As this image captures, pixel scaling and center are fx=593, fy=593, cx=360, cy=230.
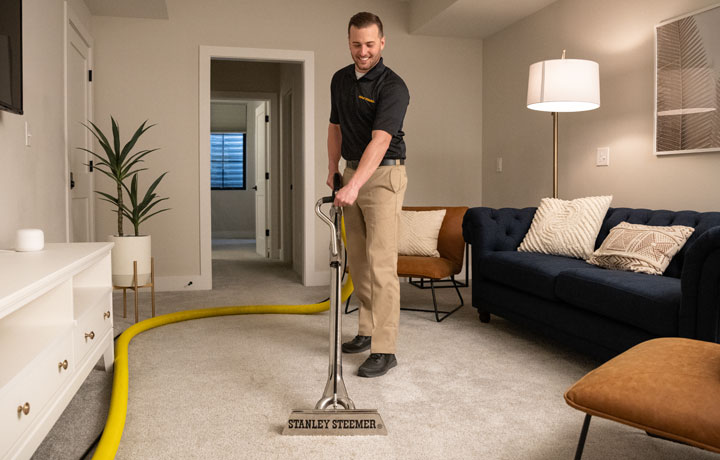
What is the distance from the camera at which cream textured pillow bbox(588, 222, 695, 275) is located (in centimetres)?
260

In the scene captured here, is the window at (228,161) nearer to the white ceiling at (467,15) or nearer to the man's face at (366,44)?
the white ceiling at (467,15)

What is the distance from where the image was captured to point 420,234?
3.83 m

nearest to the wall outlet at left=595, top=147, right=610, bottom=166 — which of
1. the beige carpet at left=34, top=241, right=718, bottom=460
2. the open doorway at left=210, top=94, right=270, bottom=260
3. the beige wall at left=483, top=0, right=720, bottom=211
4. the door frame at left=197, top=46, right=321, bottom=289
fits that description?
the beige wall at left=483, top=0, right=720, bottom=211

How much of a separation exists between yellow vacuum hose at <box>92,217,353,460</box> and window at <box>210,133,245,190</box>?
272 inches

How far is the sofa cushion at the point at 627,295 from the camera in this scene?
2107mm

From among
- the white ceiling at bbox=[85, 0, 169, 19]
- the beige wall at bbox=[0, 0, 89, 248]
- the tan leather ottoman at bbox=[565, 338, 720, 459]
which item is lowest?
the tan leather ottoman at bbox=[565, 338, 720, 459]

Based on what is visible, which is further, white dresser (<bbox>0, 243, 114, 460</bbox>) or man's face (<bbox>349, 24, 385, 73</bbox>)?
man's face (<bbox>349, 24, 385, 73</bbox>)

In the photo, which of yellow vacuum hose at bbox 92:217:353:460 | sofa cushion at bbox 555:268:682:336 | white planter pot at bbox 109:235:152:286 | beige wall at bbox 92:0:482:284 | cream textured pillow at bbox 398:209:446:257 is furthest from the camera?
beige wall at bbox 92:0:482:284

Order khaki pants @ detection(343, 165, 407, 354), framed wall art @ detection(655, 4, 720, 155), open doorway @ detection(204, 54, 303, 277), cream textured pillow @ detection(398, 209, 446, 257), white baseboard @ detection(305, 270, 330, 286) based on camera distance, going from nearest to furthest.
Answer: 1. khaki pants @ detection(343, 165, 407, 354)
2. framed wall art @ detection(655, 4, 720, 155)
3. cream textured pillow @ detection(398, 209, 446, 257)
4. white baseboard @ detection(305, 270, 330, 286)
5. open doorway @ detection(204, 54, 303, 277)

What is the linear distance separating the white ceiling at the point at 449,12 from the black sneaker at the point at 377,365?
292 cm

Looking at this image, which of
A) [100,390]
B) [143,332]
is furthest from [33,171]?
[100,390]

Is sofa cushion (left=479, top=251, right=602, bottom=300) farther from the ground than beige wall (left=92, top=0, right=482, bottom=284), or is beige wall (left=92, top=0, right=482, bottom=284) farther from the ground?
beige wall (left=92, top=0, right=482, bottom=284)

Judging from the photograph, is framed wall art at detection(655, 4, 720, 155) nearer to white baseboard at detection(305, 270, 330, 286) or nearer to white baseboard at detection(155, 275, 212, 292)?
white baseboard at detection(305, 270, 330, 286)

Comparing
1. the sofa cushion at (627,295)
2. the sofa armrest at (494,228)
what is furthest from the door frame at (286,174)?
the sofa cushion at (627,295)
